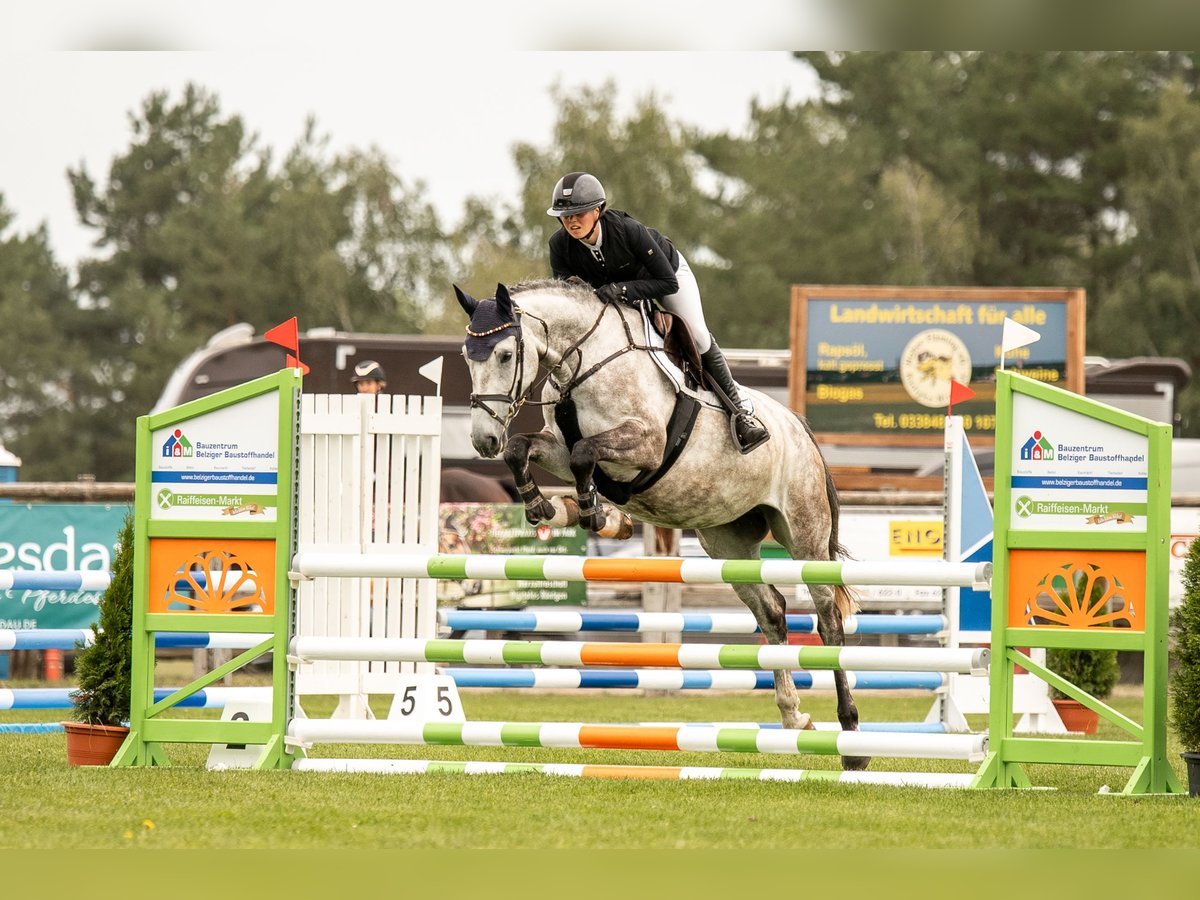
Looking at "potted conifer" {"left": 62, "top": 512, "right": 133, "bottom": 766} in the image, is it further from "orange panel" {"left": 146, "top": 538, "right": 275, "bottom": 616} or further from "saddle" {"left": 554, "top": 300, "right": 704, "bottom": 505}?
"saddle" {"left": 554, "top": 300, "right": 704, "bottom": 505}

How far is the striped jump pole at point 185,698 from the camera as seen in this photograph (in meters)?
4.96

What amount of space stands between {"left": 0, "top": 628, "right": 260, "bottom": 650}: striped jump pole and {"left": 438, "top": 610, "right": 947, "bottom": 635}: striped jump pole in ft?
3.07

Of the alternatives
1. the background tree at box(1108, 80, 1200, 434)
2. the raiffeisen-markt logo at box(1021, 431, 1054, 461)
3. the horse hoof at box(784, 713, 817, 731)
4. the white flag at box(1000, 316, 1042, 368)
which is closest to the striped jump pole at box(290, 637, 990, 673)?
the raiffeisen-markt logo at box(1021, 431, 1054, 461)

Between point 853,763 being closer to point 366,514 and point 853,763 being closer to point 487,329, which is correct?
point 487,329

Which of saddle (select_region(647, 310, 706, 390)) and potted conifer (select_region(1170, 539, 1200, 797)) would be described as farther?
saddle (select_region(647, 310, 706, 390))

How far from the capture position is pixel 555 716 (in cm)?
798

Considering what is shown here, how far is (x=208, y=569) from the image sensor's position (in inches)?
187

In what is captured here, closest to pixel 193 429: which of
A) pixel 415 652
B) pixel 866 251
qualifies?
pixel 415 652

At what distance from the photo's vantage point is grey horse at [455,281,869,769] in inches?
185

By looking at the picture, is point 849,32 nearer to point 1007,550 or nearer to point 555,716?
point 1007,550

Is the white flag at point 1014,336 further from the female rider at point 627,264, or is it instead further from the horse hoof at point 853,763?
the horse hoof at point 853,763

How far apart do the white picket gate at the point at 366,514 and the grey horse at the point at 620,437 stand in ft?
5.33

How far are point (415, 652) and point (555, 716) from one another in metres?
3.50

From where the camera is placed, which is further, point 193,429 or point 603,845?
point 193,429
